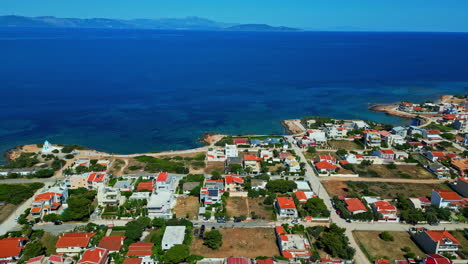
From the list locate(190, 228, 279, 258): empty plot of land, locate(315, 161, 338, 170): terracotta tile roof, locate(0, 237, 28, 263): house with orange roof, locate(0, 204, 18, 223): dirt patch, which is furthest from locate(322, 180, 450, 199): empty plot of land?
locate(0, 204, 18, 223): dirt patch

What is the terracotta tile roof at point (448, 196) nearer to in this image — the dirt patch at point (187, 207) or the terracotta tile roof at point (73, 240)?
the dirt patch at point (187, 207)

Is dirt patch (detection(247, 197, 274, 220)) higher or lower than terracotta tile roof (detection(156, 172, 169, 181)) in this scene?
lower

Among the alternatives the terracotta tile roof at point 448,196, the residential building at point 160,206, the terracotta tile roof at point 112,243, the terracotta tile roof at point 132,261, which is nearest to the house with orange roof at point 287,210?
the residential building at point 160,206

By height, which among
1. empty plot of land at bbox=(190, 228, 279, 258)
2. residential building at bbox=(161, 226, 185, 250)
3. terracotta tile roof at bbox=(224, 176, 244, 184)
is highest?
terracotta tile roof at bbox=(224, 176, 244, 184)

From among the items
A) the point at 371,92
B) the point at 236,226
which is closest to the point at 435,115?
the point at 371,92

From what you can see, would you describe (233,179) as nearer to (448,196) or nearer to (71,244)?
(71,244)

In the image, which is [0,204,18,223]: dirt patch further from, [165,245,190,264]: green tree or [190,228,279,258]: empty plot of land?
[190,228,279,258]: empty plot of land

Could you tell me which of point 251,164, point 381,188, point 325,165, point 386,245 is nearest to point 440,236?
point 386,245
